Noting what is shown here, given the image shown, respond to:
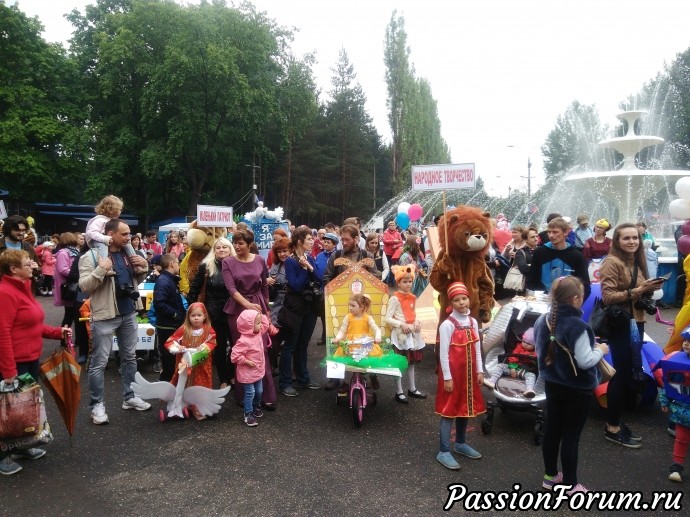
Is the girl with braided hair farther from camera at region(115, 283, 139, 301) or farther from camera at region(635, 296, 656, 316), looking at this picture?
camera at region(115, 283, 139, 301)

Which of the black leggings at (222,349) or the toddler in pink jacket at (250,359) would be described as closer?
the toddler in pink jacket at (250,359)

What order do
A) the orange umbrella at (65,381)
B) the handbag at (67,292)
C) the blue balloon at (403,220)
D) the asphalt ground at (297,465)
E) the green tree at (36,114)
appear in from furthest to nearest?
the green tree at (36,114) < the blue balloon at (403,220) < the handbag at (67,292) < the orange umbrella at (65,381) < the asphalt ground at (297,465)

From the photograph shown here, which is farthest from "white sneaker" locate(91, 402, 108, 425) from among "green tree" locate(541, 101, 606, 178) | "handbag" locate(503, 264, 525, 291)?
"green tree" locate(541, 101, 606, 178)

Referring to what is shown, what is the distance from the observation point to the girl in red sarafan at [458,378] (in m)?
4.26

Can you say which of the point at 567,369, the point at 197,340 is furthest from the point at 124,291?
the point at 567,369

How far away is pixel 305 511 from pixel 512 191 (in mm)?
38758

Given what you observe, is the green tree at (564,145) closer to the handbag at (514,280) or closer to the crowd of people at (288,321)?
the handbag at (514,280)

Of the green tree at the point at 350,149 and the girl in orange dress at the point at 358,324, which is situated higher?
the green tree at the point at 350,149

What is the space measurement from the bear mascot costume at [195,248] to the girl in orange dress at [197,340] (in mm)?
1063

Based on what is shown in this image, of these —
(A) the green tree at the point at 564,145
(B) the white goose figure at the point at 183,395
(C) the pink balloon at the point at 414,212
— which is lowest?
(B) the white goose figure at the point at 183,395

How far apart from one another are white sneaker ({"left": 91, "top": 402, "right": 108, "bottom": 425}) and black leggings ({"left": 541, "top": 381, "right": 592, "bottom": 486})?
401 cm

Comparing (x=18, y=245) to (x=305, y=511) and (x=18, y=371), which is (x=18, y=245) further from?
(x=305, y=511)

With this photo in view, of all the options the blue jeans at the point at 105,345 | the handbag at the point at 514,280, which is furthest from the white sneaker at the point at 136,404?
the handbag at the point at 514,280

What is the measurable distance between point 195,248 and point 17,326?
9.18 ft
